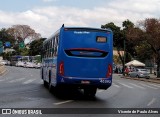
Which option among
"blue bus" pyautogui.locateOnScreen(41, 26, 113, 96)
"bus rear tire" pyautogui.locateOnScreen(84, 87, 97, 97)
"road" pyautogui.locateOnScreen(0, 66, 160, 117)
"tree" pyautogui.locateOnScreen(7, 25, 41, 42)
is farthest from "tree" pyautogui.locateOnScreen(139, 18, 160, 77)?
"tree" pyautogui.locateOnScreen(7, 25, 41, 42)

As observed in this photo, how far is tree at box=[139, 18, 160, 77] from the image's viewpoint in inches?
2149

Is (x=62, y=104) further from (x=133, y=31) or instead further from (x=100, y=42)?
(x=133, y=31)

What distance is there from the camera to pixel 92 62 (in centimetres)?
1772

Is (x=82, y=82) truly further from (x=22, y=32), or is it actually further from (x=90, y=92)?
(x=22, y=32)

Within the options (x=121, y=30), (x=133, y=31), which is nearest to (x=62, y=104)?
(x=133, y=31)

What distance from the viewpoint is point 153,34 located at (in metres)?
55.2

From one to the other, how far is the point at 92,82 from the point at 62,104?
2512 millimetres

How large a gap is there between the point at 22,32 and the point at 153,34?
95.2m

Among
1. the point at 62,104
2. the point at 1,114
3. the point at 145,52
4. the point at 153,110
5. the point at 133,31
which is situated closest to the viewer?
the point at 1,114

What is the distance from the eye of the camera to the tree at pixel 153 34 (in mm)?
54594

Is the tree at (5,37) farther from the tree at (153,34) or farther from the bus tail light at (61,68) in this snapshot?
the bus tail light at (61,68)

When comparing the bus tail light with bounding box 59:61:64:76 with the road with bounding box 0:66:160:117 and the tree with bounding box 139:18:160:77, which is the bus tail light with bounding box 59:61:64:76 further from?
the tree with bounding box 139:18:160:77

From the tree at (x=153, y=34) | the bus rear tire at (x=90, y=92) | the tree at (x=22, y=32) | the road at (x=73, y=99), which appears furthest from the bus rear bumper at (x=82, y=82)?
the tree at (x=22, y=32)

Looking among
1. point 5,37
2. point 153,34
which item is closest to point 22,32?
point 5,37
